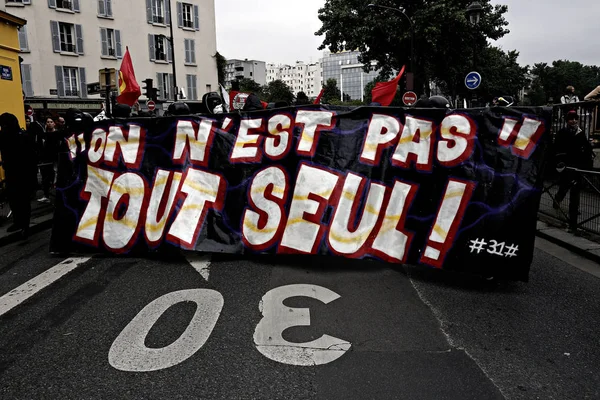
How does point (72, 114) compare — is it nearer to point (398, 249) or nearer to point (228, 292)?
point (228, 292)

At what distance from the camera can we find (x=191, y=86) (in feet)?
133

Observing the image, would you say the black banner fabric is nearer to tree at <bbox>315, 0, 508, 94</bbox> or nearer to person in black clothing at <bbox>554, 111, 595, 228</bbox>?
person in black clothing at <bbox>554, 111, 595, 228</bbox>

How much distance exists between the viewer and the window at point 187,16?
39.1m

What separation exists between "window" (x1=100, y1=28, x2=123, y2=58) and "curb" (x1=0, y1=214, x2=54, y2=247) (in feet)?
102

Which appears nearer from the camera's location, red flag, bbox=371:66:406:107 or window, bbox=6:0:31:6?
red flag, bbox=371:66:406:107

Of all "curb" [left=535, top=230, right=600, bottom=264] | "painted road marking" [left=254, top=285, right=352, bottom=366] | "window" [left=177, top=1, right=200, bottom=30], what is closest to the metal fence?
"curb" [left=535, top=230, right=600, bottom=264]

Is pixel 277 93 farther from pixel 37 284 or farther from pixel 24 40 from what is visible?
pixel 37 284

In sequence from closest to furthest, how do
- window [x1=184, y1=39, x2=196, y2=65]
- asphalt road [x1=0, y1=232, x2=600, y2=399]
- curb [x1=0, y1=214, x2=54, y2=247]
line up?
asphalt road [x1=0, y1=232, x2=600, y2=399] → curb [x1=0, y1=214, x2=54, y2=247] → window [x1=184, y1=39, x2=196, y2=65]

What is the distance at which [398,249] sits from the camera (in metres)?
4.69

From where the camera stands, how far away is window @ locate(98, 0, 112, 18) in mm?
34594

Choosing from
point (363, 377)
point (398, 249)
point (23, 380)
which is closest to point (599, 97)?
point (398, 249)

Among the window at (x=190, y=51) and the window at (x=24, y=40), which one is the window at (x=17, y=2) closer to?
the window at (x=24, y=40)

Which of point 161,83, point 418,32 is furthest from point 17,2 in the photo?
point 418,32

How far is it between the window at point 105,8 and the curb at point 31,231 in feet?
104
